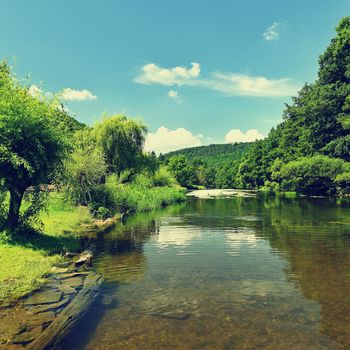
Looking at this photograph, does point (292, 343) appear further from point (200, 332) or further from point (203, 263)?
point (203, 263)

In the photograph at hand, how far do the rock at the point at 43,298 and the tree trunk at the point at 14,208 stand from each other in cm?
770

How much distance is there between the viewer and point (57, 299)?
1195cm

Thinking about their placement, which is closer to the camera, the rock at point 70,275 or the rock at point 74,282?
the rock at point 74,282

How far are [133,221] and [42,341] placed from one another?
86.4ft

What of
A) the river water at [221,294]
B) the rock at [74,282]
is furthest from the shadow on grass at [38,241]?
the rock at [74,282]

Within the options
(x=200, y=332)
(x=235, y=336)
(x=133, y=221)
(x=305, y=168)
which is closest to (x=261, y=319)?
(x=235, y=336)

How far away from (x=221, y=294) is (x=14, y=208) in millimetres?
12789

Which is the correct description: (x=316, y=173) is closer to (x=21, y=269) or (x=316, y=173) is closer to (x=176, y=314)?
(x=176, y=314)

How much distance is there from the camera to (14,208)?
1888 cm

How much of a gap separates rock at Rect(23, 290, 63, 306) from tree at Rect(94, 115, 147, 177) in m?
33.7

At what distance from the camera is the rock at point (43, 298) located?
Result: 11578 millimetres

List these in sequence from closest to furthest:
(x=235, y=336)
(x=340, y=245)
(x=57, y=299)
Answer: (x=235, y=336)
(x=57, y=299)
(x=340, y=245)

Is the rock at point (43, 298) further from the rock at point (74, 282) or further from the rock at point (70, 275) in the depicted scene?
the rock at point (70, 275)

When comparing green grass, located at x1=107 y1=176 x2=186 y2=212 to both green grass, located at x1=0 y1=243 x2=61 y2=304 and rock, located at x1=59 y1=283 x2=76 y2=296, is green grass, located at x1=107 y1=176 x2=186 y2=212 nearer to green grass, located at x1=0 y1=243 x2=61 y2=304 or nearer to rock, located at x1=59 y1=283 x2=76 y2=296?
green grass, located at x1=0 y1=243 x2=61 y2=304
